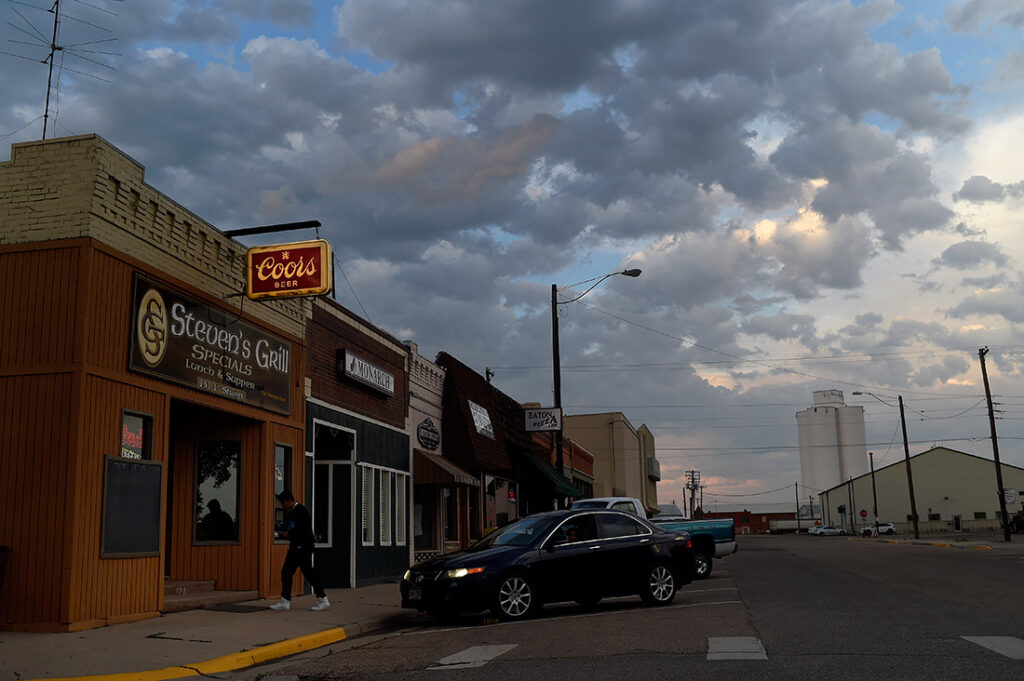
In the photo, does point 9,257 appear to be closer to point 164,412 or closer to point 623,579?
point 164,412

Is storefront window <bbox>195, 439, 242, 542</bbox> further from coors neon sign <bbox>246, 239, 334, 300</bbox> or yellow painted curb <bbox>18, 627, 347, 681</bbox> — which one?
yellow painted curb <bbox>18, 627, 347, 681</bbox>

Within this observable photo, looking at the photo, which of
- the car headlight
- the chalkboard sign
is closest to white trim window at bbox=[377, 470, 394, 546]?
the chalkboard sign

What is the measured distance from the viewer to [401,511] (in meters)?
23.9

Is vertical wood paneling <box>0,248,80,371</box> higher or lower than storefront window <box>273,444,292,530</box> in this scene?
higher

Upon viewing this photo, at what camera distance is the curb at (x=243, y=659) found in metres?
9.23

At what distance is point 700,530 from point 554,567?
10247 millimetres

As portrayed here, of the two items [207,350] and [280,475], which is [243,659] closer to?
[207,350]

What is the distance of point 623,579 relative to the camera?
1422cm

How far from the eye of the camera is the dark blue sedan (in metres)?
13.1

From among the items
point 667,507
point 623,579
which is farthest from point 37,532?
point 667,507

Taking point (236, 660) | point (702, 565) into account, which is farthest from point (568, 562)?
point (702, 565)

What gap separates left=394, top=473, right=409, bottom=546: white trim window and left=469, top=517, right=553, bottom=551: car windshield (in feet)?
29.4

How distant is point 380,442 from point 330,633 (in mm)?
10123

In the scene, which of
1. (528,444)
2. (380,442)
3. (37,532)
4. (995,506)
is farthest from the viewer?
(995,506)
